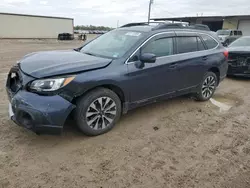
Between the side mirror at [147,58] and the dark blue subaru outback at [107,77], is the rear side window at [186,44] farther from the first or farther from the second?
the side mirror at [147,58]

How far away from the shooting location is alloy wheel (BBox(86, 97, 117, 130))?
3297mm

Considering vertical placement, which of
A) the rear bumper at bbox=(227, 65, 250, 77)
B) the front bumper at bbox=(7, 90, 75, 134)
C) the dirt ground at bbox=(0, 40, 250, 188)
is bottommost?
the dirt ground at bbox=(0, 40, 250, 188)

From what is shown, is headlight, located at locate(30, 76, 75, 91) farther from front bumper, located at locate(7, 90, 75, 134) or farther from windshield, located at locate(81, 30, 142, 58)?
windshield, located at locate(81, 30, 142, 58)

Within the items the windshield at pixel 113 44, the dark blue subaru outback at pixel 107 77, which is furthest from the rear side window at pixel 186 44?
the windshield at pixel 113 44

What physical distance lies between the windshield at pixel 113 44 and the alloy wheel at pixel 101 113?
794 millimetres

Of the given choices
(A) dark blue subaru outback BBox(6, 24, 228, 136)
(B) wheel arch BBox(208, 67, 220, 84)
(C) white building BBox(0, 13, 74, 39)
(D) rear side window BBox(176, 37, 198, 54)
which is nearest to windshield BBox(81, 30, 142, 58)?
(A) dark blue subaru outback BBox(6, 24, 228, 136)

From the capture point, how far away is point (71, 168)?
2703 mm

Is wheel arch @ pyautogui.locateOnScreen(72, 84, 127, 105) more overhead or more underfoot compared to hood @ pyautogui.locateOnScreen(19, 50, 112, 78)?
more underfoot

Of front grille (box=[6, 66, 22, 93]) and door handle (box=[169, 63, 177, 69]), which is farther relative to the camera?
door handle (box=[169, 63, 177, 69])

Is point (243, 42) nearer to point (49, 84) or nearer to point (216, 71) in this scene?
point (216, 71)

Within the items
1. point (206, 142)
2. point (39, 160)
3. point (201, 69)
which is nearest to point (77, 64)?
point (39, 160)

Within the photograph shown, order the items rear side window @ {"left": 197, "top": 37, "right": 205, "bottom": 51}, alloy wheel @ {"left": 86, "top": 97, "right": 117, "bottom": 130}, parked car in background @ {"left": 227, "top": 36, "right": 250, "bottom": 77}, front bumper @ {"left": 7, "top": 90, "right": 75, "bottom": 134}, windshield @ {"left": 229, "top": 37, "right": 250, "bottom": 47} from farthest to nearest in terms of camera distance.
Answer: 1. windshield @ {"left": 229, "top": 37, "right": 250, "bottom": 47}
2. parked car in background @ {"left": 227, "top": 36, "right": 250, "bottom": 77}
3. rear side window @ {"left": 197, "top": 37, "right": 205, "bottom": 51}
4. alloy wheel @ {"left": 86, "top": 97, "right": 117, "bottom": 130}
5. front bumper @ {"left": 7, "top": 90, "right": 75, "bottom": 134}

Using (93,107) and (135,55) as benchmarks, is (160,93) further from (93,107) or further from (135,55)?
(93,107)

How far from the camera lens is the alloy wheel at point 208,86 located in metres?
5.13
